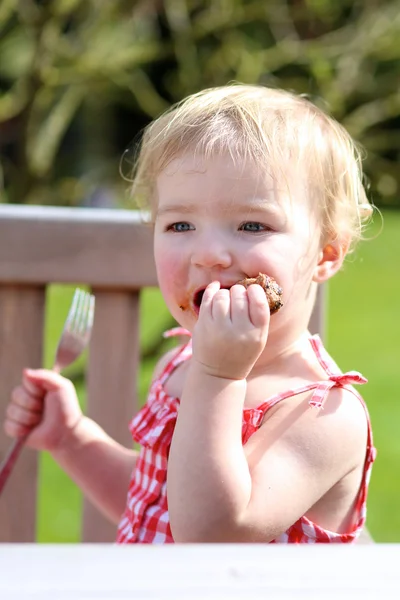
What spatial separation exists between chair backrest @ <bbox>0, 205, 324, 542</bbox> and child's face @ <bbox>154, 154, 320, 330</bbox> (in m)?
0.41

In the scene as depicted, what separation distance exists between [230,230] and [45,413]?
1.89 feet

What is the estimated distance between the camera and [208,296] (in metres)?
1.16

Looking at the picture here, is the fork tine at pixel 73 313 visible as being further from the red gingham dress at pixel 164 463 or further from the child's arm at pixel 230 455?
the child's arm at pixel 230 455

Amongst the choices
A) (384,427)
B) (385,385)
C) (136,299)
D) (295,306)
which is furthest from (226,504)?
(385,385)

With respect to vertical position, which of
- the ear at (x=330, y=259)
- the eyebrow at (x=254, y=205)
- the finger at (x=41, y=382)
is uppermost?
the eyebrow at (x=254, y=205)

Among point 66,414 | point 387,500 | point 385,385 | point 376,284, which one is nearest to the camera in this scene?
point 66,414

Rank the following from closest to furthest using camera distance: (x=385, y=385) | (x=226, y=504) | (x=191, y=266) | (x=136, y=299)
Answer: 1. (x=226, y=504)
2. (x=191, y=266)
3. (x=136, y=299)
4. (x=385, y=385)

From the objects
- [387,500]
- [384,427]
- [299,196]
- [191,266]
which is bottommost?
[387,500]

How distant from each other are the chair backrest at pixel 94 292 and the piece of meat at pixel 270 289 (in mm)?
519

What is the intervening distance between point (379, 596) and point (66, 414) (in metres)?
1.08

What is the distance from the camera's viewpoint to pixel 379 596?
0.58 meters

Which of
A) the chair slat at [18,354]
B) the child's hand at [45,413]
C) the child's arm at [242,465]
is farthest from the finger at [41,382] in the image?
the child's arm at [242,465]

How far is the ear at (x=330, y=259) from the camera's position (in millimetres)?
1358

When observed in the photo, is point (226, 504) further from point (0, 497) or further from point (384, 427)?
point (384, 427)
